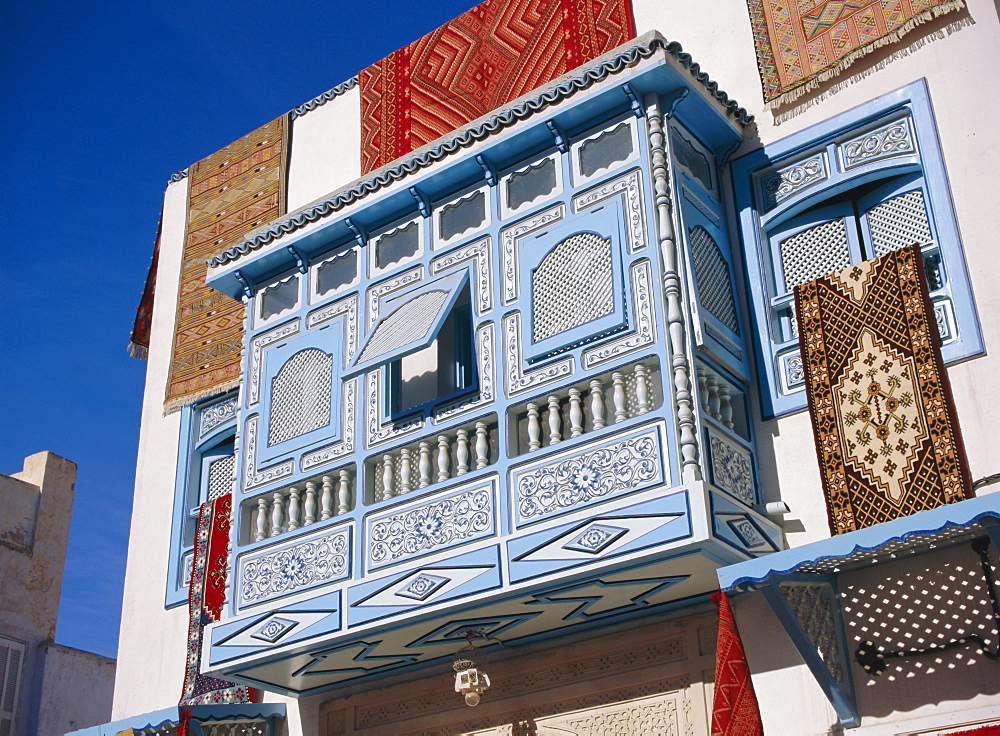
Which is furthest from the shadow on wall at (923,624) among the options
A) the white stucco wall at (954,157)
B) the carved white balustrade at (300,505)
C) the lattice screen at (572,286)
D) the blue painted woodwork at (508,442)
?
the carved white balustrade at (300,505)

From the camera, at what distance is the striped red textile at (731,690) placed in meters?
6.16

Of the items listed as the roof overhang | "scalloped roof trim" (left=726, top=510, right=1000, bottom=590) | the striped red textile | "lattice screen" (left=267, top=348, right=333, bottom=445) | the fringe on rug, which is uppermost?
the fringe on rug

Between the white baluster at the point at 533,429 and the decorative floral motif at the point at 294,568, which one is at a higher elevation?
the white baluster at the point at 533,429

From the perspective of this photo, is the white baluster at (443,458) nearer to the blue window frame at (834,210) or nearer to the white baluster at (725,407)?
the white baluster at (725,407)

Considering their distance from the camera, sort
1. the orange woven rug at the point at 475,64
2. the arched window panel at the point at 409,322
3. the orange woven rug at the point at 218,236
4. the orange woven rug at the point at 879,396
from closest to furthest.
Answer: the orange woven rug at the point at 879,396 < the arched window panel at the point at 409,322 < the orange woven rug at the point at 475,64 < the orange woven rug at the point at 218,236

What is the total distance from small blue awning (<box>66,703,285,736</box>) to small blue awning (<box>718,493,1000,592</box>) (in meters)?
4.21

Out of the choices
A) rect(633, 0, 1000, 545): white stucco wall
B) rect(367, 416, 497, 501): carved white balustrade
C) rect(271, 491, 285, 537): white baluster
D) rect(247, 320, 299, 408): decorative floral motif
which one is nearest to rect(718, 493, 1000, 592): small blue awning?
rect(633, 0, 1000, 545): white stucco wall

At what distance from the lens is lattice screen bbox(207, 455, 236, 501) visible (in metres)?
10.6

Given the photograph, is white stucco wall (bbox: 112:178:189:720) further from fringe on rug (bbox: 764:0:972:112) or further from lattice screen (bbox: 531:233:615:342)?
fringe on rug (bbox: 764:0:972:112)

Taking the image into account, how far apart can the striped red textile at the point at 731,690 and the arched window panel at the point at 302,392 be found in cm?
311

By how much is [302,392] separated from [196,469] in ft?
8.17

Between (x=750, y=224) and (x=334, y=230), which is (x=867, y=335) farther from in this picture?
(x=334, y=230)

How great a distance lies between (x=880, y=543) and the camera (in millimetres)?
5957

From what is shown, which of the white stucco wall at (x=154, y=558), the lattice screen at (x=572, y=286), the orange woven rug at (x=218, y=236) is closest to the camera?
the lattice screen at (x=572, y=286)
